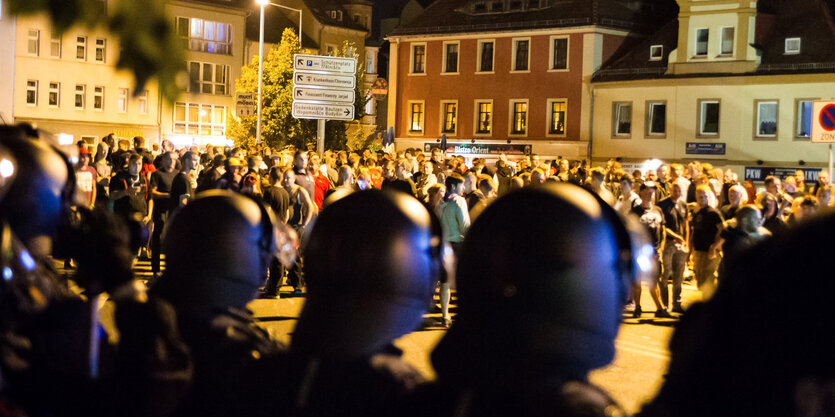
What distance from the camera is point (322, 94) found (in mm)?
18531

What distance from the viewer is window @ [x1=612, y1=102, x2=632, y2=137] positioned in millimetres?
44438

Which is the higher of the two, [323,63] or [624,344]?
[323,63]

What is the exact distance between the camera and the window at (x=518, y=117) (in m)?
48.2

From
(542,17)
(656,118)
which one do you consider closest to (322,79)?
(656,118)

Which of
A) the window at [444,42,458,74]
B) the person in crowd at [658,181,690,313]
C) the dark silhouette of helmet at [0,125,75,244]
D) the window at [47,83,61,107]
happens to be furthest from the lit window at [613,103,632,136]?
the dark silhouette of helmet at [0,125,75,244]

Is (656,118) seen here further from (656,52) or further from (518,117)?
(518,117)

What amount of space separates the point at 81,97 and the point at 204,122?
7.86m

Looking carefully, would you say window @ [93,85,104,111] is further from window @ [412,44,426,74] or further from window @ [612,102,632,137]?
window @ [612,102,632,137]

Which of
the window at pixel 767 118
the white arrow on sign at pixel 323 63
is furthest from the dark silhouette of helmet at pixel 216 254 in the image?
the window at pixel 767 118

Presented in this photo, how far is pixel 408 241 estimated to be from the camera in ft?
12.6

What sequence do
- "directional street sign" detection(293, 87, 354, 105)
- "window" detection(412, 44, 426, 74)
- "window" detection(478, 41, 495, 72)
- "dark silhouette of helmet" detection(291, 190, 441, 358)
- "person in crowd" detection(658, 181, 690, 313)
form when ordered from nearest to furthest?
"dark silhouette of helmet" detection(291, 190, 441, 358), "person in crowd" detection(658, 181, 690, 313), "directional street sign" detection(293, 87, 354, 105), "window" detection(478, 41, 495, 72), "window" detection(412, 44, 426, 74)

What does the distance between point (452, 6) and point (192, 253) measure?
47693 mm

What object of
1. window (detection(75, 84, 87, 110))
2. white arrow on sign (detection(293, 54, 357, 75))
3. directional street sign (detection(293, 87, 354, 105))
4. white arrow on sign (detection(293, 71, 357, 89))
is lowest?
→ directional street sign (detection(293, 87, 354, 105))

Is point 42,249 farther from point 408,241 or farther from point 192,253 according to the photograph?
point 408,241
